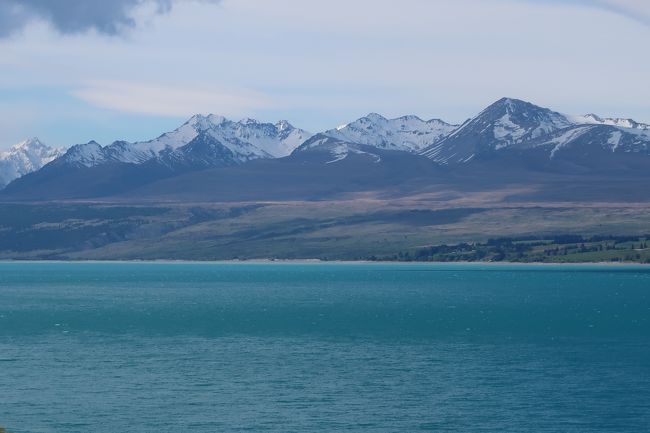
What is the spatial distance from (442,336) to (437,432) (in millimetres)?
42910

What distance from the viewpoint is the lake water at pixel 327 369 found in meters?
61.9

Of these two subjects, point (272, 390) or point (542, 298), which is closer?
point (272, 390)

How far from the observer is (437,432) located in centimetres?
5869

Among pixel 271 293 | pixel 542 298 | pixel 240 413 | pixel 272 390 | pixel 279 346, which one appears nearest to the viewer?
pixel 240 413

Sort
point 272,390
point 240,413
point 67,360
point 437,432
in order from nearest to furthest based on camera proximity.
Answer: point 437,432 → point 240,413 → point 272,390 → point 67,360

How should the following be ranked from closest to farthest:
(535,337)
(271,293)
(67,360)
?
(67,360) → (535,337) → (271,293)

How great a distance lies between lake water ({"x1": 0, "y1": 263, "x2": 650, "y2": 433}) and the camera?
203 ft

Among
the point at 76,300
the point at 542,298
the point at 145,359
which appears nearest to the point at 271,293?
the point at 76,300

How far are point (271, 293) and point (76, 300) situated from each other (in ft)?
101

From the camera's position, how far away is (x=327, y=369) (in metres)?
79.1

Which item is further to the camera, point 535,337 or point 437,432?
point 535,337

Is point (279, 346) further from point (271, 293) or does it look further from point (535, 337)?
point (271, 293)

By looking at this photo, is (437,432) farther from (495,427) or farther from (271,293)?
(271,293)

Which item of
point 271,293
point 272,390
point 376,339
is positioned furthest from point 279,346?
point 271,293
